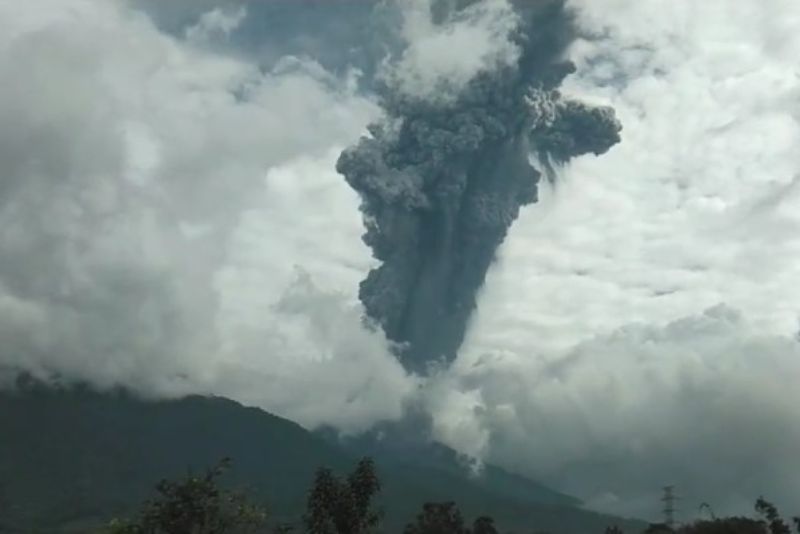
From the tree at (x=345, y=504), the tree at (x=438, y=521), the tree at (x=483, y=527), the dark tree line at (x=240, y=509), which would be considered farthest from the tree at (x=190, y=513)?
the tree at (x=483, y=527)

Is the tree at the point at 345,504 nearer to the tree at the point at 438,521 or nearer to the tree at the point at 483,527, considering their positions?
the tree at the point at 438,521

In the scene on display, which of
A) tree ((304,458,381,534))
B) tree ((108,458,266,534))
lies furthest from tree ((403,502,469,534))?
tree ((108,458,266,534))

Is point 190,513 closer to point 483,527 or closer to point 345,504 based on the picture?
point 345,504

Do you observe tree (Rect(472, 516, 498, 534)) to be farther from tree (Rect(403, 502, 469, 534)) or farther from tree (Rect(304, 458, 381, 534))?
tree (Rect(304, 458, 381, 534))

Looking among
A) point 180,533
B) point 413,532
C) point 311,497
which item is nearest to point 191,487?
point 180,533

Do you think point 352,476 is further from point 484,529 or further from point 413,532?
point 484,529

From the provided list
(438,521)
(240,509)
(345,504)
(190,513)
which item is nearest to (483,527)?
(438,521)
